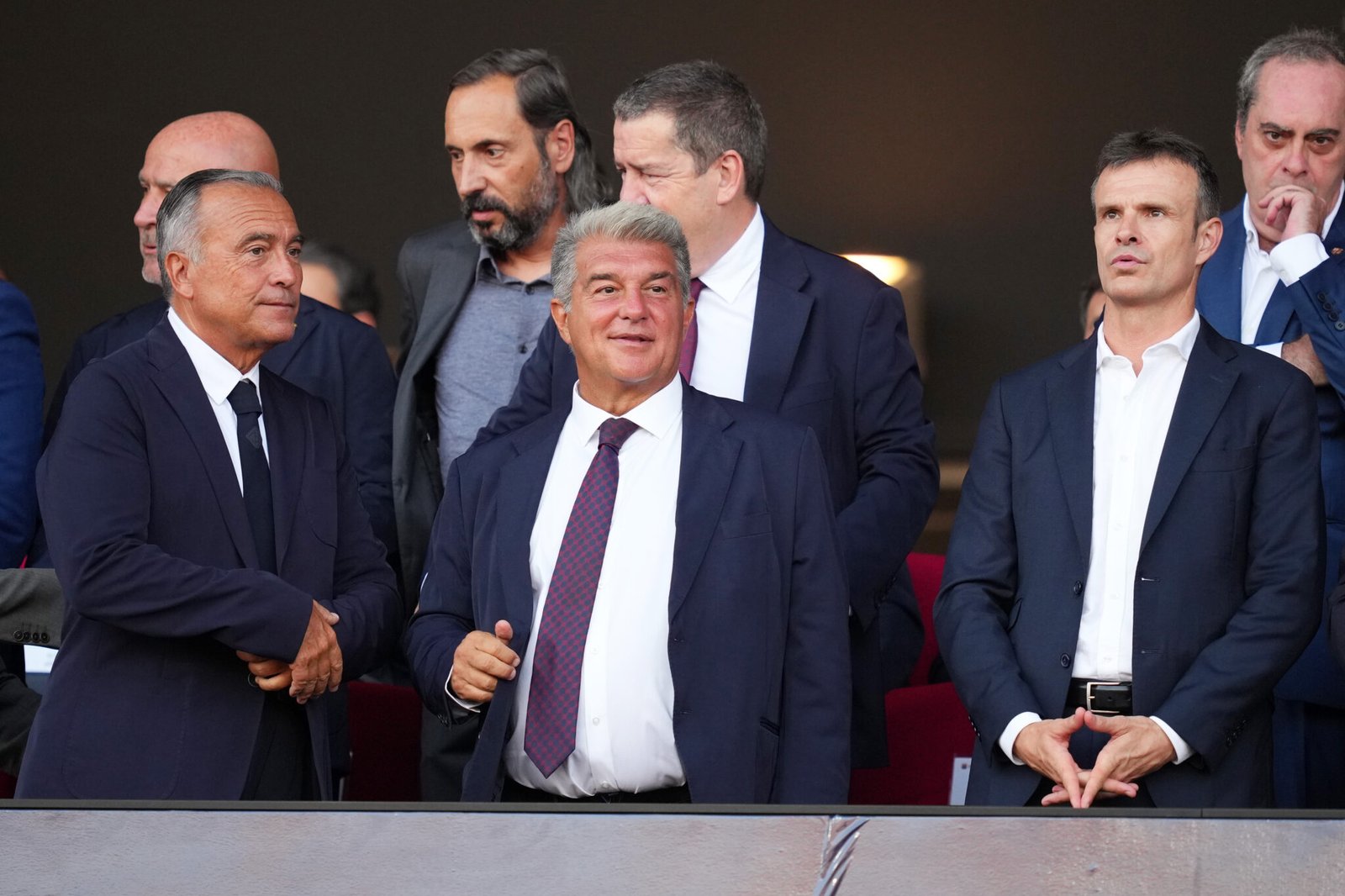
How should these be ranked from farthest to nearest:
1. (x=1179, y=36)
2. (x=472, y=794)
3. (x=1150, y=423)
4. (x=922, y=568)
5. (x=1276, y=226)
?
(x=1179, y=36), (x=922, y=568), (x=1276, y=226), (x=1150, y=423), (x=472, y=794)

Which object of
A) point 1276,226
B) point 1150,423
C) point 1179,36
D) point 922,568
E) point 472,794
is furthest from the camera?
point 1179,36

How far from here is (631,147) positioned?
148 inches

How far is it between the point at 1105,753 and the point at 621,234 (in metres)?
1.16

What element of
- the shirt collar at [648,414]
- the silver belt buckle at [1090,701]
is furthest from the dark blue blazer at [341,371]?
the silver belt buckle at [1090,701]

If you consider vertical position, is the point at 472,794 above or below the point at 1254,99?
below

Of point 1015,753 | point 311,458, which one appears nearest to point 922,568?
point 1015,753

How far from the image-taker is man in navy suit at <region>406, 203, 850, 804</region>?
9.57 feet

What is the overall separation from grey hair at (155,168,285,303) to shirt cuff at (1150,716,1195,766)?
1.75 metres

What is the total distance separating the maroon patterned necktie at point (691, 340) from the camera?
360 cm

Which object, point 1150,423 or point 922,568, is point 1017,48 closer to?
point 922,568

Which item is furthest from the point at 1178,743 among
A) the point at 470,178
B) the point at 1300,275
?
the point at 470,178

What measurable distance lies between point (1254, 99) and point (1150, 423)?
1.00 meters

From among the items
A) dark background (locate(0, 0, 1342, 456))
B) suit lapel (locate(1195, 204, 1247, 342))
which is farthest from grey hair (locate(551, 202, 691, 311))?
dark background (locate(0, 0, 1342, 456))

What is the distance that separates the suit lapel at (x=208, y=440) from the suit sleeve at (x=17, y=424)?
23.1 inches
